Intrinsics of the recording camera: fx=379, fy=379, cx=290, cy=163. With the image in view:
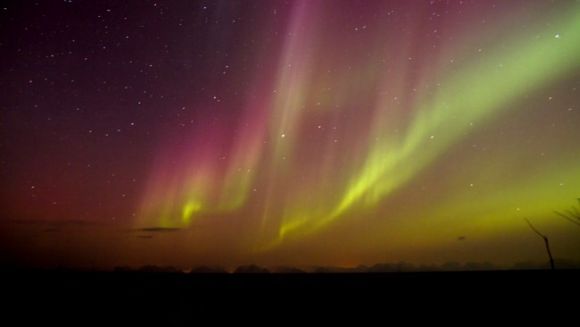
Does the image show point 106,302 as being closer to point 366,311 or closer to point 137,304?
point 137,304

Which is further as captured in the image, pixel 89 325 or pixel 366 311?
pixel 366 311

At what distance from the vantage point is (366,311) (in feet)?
39.0

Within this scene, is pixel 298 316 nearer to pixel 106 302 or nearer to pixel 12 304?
pixel 106 302

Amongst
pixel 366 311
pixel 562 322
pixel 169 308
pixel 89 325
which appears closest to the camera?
pixel 562 322

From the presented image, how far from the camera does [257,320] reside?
10.8 m

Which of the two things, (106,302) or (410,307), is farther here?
(106,302)

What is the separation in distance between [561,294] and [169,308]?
13269mm

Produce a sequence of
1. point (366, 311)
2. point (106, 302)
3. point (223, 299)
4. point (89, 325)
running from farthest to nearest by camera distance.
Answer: point (223, 299)
point (106, 302)
point (366, 311)
point (89, 325)

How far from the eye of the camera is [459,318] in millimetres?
10477

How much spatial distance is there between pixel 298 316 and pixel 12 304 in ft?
32.9

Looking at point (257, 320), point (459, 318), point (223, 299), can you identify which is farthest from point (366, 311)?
point (223, 299)

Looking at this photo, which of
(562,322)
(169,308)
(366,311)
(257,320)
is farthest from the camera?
(169,308)

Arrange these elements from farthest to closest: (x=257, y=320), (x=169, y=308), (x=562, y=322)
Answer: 1. (x=169, y=308)
2. (x=257, y=320)
3. (x=562, y=322)

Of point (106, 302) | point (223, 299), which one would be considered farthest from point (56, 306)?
point (223, 299)
